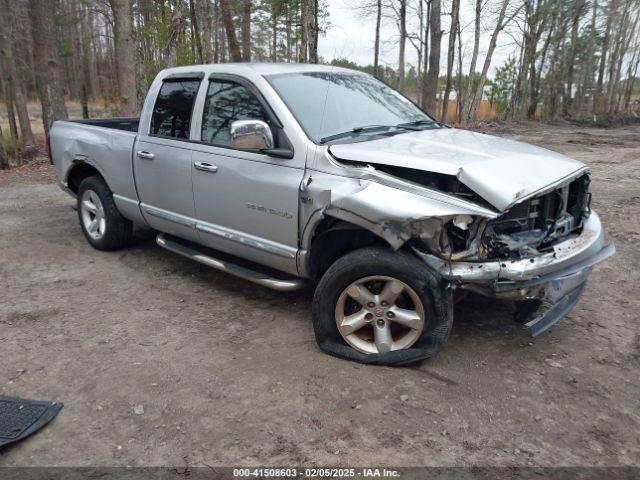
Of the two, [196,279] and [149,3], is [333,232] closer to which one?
[196,279]

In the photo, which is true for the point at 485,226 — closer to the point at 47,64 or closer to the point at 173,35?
the point at 173,35

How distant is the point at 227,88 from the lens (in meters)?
4.31

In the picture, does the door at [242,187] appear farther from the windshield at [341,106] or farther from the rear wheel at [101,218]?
the rear wheel at [101,218]

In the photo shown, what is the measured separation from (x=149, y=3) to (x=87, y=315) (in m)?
23.6

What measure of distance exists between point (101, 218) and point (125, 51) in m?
5.84

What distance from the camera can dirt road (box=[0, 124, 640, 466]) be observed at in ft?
8.85

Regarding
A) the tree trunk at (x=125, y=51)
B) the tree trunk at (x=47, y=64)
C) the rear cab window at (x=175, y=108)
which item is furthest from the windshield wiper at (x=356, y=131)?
the tree trunk at (x=47, y=64)

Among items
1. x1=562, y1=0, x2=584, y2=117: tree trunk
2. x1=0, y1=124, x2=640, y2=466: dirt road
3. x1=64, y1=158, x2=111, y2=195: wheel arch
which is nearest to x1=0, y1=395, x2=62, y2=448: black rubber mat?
x1=0, y1=124, x2=640, y2=466: dirt road

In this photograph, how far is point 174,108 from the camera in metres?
4.73

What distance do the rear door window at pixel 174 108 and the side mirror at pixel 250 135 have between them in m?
1.08

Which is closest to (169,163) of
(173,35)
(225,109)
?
(225,109)

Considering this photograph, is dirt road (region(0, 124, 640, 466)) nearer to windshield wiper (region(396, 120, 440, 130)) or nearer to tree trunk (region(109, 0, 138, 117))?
windshield wiper (region(396, 120, 440, 130))

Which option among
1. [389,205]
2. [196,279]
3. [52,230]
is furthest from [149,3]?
[389,205]

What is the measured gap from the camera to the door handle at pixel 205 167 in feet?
13.8
